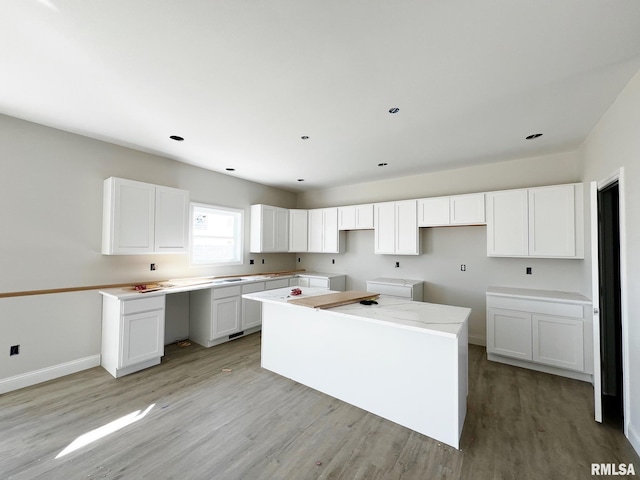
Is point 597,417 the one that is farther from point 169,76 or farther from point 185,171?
point 185,171

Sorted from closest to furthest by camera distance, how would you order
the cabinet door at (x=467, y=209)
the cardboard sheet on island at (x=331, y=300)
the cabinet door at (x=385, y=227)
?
the cardboard sheet on island at (x=331, y=300)
the cabinet door at (x=467, y=209)
the cabinet door at (x=385, y=227)

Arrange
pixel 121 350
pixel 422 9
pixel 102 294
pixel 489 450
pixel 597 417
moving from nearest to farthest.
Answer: pixel 422 9
pixel 489 450
pixel 597 417
pixel 121 350
pixel 102 294

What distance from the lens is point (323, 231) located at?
18.0ft

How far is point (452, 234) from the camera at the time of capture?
4.32 m

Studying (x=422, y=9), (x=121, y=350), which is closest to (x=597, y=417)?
(x=422, y=9)

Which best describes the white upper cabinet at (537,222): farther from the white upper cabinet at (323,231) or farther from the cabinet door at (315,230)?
the cabinet door at (315,230)

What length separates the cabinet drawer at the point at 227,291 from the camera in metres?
3.93

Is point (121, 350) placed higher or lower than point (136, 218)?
lower

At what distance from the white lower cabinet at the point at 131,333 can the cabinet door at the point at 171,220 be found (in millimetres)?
782

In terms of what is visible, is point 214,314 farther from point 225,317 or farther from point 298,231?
point 298,231

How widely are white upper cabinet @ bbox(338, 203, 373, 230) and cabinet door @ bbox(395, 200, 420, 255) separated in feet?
1.79

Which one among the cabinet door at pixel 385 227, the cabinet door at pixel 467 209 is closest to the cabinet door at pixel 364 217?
the cabinet door at pixel 385 227

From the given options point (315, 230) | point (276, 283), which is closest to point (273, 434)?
point (276, 283)

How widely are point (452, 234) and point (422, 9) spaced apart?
3.49m
